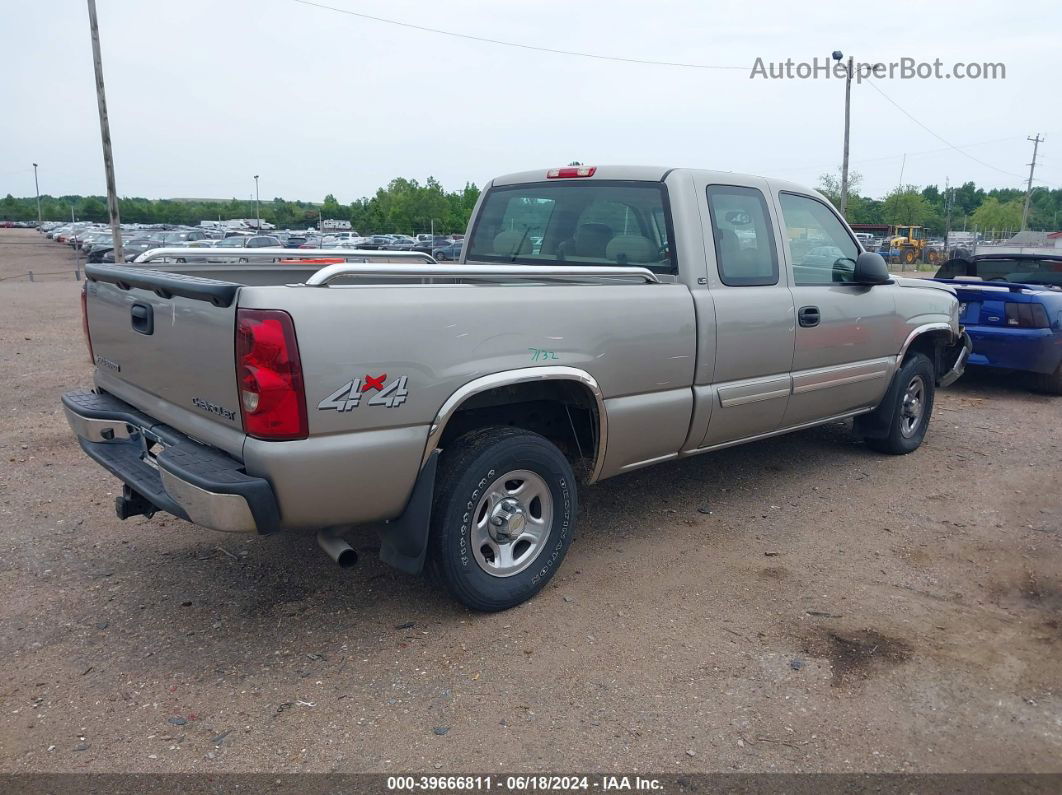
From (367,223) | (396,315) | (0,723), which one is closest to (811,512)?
(396,315)

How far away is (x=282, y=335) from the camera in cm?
293

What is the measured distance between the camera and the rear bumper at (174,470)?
297 cm

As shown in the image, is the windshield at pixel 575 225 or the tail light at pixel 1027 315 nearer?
Result: the windshield at pixel 575 225

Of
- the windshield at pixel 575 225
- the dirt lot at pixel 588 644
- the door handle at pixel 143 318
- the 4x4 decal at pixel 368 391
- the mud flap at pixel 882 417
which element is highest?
the windshield at pixel 575 225

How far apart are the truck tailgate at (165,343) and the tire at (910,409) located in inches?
189

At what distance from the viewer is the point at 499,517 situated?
3.74 meters

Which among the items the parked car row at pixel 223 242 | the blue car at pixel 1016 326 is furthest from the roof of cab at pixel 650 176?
the parked car row at pixel 223 242

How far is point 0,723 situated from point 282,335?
5.50 feet

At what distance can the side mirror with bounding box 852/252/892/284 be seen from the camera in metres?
5.31

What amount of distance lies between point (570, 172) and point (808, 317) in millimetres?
1666

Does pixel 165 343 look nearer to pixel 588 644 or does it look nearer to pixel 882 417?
pixel 588 644

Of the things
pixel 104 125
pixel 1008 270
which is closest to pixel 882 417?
pixel 1008 270

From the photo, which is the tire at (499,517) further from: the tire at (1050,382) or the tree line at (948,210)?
the tree line at (948,210)

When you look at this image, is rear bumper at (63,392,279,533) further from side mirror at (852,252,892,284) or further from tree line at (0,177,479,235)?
tree line at (0,177,479,235)
